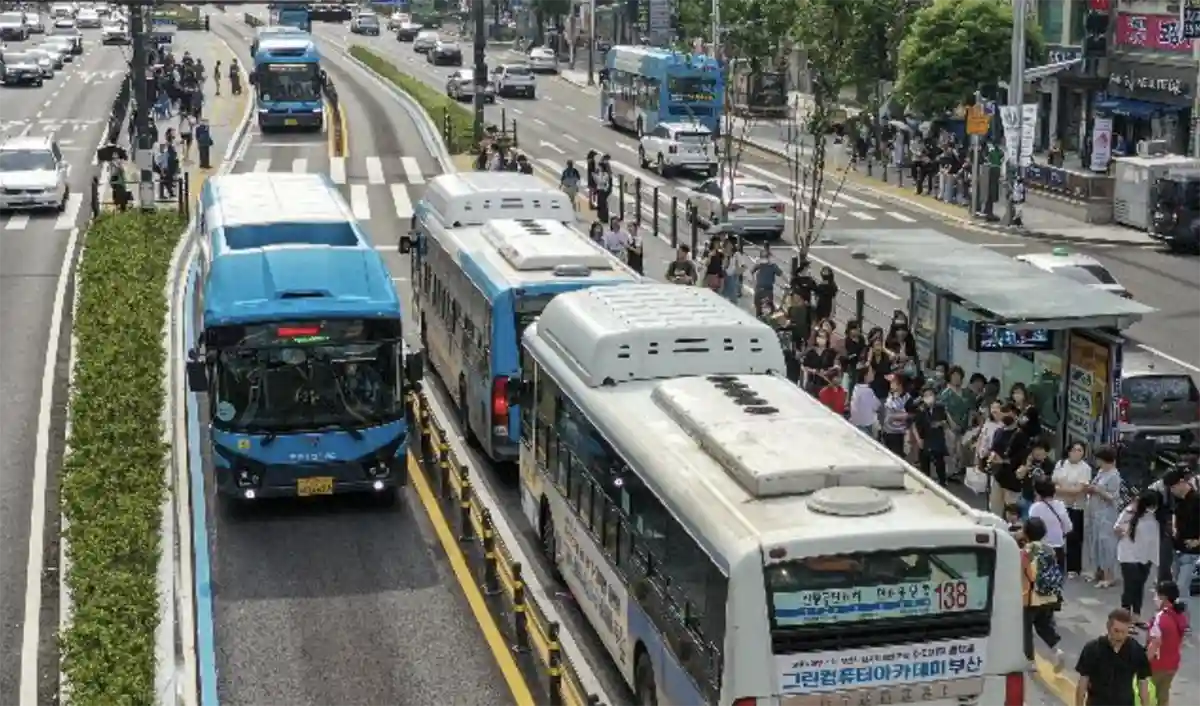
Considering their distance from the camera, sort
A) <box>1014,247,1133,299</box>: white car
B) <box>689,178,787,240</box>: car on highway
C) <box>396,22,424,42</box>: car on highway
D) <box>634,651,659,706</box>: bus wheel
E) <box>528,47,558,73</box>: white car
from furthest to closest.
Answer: <box>396,22,424,42</box>: car on highway → <box>528,47,558,73</box>: white car → <box>689,178,787,240</box>: car on highway → <box>1014,247,1133,299</box>: white car → <box>634,651,659,706</box>: bus wheel

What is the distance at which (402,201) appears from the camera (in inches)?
2058

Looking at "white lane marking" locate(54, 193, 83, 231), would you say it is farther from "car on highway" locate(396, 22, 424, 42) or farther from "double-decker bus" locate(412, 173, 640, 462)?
"car on highway" locate(396, 22, 424, 42)

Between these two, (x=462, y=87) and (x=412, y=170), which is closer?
(x=412, y=170)

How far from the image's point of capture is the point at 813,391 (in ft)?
84.8

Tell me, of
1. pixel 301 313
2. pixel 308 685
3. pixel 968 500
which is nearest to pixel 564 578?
pixel 308 685

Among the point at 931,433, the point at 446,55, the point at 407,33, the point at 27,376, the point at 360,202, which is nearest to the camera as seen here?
the point at 931,433

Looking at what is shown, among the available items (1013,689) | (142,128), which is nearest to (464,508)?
(1013,689)

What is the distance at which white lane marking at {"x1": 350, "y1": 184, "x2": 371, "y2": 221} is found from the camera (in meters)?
49.2

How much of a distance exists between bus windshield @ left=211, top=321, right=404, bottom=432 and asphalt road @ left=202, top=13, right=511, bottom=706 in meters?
1.35

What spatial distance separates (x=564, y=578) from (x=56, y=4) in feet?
554

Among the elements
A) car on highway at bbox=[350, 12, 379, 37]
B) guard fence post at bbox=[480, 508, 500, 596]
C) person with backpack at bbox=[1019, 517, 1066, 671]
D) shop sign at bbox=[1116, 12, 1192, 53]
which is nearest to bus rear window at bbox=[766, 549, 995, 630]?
person with backpack at bbox=[1019, 517, 1066, 671]

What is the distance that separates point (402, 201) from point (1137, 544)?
3641 centimetres

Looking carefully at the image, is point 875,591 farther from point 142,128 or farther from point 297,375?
Answer: point 142,128

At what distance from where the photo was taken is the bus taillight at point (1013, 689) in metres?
13.0
